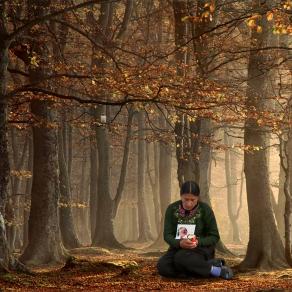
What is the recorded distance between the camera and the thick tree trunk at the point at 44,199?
45.0 ft

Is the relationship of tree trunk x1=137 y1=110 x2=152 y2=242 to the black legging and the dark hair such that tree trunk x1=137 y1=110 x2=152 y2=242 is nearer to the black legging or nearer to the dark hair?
the black legging

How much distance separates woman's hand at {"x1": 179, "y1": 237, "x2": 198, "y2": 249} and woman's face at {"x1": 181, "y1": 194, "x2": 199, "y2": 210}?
504mm

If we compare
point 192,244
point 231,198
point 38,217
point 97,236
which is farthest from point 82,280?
point 231,198

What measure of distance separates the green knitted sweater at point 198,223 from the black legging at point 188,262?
131 millimetres

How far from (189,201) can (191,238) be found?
55cm

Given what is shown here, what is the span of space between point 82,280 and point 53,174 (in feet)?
17.9

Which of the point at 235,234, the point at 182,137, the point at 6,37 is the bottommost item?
the point at 235,234

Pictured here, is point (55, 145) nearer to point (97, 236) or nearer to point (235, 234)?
point (97, 236)

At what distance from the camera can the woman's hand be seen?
319 inches

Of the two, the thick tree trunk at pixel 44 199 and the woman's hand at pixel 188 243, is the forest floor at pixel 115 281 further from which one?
the thick tree trunk at pixel 44 199

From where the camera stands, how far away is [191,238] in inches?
324

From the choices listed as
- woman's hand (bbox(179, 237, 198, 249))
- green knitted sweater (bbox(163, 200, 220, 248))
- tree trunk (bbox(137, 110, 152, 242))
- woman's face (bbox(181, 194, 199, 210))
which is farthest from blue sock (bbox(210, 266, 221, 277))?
tree trunk (bbox(137, 110, 152, 242))

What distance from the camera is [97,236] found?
22312 millimetres

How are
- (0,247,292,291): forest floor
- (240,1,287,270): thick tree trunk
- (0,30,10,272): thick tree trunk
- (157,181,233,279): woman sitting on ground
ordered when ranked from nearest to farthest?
(0,247,292,291): forest floor < (157,181,233,279): woman sitting on ground < (0,30,10,272): thick tree trunk < (240,1,287,270): thick tree trunk
